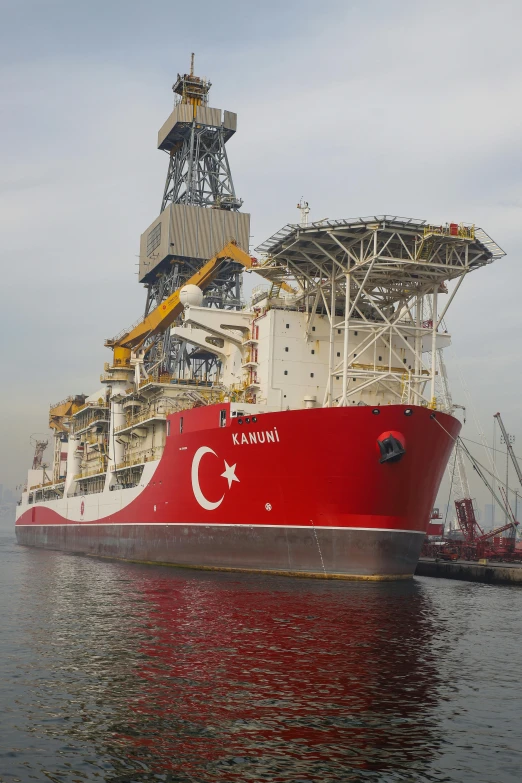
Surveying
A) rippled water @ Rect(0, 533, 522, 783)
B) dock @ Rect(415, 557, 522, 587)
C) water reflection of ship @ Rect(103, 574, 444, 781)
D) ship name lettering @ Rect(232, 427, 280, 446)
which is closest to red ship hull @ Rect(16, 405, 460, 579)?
ship name lettering @ Rect(232, 427, 280, 446)

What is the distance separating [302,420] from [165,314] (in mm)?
19952

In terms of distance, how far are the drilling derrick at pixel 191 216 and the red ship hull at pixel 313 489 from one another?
94.1 ft

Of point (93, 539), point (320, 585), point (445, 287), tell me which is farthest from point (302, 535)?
point (93, 539)

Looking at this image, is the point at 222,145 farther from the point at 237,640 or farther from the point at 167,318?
the point at 237,640

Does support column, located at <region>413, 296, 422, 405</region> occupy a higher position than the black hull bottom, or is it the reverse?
support column, located at <region>413, 296, 422, 405</region>

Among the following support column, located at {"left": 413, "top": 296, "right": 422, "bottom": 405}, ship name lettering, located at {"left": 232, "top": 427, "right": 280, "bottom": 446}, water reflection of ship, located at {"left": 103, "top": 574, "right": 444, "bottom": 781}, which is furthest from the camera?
support column, located at {"left": 413, "top": 296, "right": 422, "bottom": 405}

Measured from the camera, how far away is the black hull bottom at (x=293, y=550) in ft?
98.8

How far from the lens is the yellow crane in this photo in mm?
46875

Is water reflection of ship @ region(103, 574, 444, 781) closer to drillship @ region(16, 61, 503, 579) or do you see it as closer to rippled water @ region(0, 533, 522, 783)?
rippled water @ region(0, 533, 522, 783)

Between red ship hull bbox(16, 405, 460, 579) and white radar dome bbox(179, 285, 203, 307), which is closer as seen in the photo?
red ship hull bbox(16, 405, 460, 579)

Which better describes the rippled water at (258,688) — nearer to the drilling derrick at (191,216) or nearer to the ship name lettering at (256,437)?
the ship name lettering at (256,437)

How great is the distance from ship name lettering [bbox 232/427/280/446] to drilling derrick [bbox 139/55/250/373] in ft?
97.4

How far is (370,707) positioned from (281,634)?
6264 mm

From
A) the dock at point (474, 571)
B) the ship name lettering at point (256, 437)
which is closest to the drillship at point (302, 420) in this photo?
the ship name lettering at point (256, 437)
